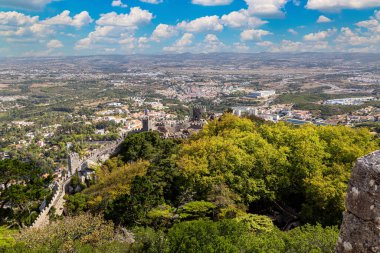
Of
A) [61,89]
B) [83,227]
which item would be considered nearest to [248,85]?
[61,89]

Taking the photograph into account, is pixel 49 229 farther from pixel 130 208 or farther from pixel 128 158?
pixel 128 158

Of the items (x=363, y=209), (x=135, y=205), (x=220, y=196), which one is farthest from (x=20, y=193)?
(x=363, y=209)

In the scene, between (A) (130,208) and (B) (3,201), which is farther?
(B) (3,201)

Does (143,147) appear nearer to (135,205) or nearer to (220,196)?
(135,205)

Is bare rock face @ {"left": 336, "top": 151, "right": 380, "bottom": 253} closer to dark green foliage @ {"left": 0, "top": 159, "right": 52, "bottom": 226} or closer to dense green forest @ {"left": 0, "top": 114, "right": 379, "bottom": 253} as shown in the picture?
dense green forest @ {"left": 0, "top": 114, "right": 379, "bottom": 253}

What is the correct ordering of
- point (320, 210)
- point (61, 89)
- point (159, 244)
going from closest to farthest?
point (159, 244), point (320, 210), point (61, 89)

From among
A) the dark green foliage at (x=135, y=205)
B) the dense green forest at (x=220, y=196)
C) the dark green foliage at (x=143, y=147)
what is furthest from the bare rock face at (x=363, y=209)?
the dark green foliage at (x=143, y=147)
